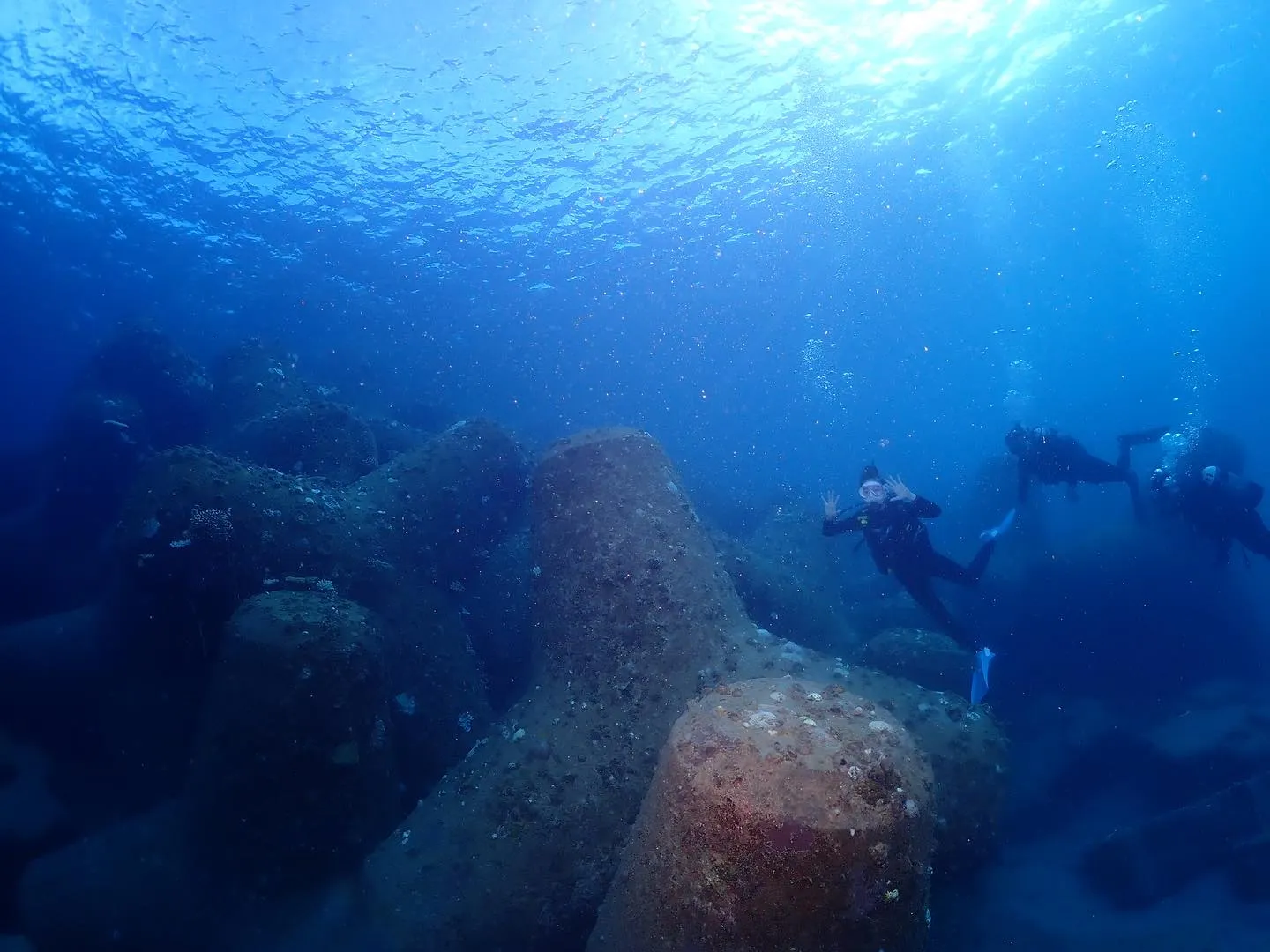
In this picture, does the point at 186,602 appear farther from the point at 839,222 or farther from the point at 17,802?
the point at 839,222

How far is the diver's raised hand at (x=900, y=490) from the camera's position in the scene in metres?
8.83

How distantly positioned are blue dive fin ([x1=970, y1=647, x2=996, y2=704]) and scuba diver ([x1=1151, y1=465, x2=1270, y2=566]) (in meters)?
5.06

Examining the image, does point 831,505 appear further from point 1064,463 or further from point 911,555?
point 1064,463

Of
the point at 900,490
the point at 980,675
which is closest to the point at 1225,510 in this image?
the point at 980,675

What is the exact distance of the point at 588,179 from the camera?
21.4 metres

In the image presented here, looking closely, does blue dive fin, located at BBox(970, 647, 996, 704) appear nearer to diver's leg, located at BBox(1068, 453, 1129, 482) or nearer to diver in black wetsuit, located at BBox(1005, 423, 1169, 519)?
diver in black wetsuit, located at BBox(1005, 423, 1169, 519)

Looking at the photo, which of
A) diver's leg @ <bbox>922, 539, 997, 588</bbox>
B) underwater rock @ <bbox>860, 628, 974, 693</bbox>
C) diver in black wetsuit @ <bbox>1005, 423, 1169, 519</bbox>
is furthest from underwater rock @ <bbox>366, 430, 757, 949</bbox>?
diver in black wetsuit @ <bbox>1005, 423, 1169, 519</bbox>

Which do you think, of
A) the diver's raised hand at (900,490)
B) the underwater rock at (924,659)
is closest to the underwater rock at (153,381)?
the diver's raised hand at (900,490)

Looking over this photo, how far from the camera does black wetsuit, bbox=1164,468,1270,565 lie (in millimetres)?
9961

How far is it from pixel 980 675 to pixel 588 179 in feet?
63.4

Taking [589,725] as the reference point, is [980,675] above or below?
below

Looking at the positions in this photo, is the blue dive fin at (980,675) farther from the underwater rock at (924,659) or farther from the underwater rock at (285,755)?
the underwater rock at (285,755)

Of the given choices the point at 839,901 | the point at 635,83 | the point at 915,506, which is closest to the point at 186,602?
the point at 839,901

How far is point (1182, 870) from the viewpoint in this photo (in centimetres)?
707
